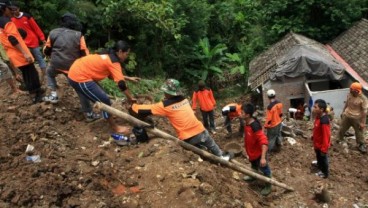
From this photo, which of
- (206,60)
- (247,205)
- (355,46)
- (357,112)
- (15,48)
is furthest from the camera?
(206,60)

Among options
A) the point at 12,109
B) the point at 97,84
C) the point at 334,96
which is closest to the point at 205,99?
the point at 97,84

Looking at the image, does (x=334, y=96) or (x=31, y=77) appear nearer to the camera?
(x=31, y=77)

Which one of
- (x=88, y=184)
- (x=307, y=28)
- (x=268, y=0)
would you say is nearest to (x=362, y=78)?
(x=307, y=28)

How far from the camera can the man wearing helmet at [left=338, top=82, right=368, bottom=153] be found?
895 cm

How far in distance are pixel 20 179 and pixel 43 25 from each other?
7.90m

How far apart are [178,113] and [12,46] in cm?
328

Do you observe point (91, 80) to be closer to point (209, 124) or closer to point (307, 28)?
point (209, 124)

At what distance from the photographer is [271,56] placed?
57.8 feet

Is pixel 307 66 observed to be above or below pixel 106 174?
below

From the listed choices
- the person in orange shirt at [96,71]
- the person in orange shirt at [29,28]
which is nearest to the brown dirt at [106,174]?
the person in orange shirt at [96,71]

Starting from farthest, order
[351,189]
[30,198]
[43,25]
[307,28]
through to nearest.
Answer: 1. [307,28]
2. [43,25]
3. [351,189]
4. [30,198]

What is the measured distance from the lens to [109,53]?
6207 millimetres

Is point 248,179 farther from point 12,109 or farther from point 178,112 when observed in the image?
point 12,109

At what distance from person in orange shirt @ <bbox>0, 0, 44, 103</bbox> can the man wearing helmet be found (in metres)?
6.74
